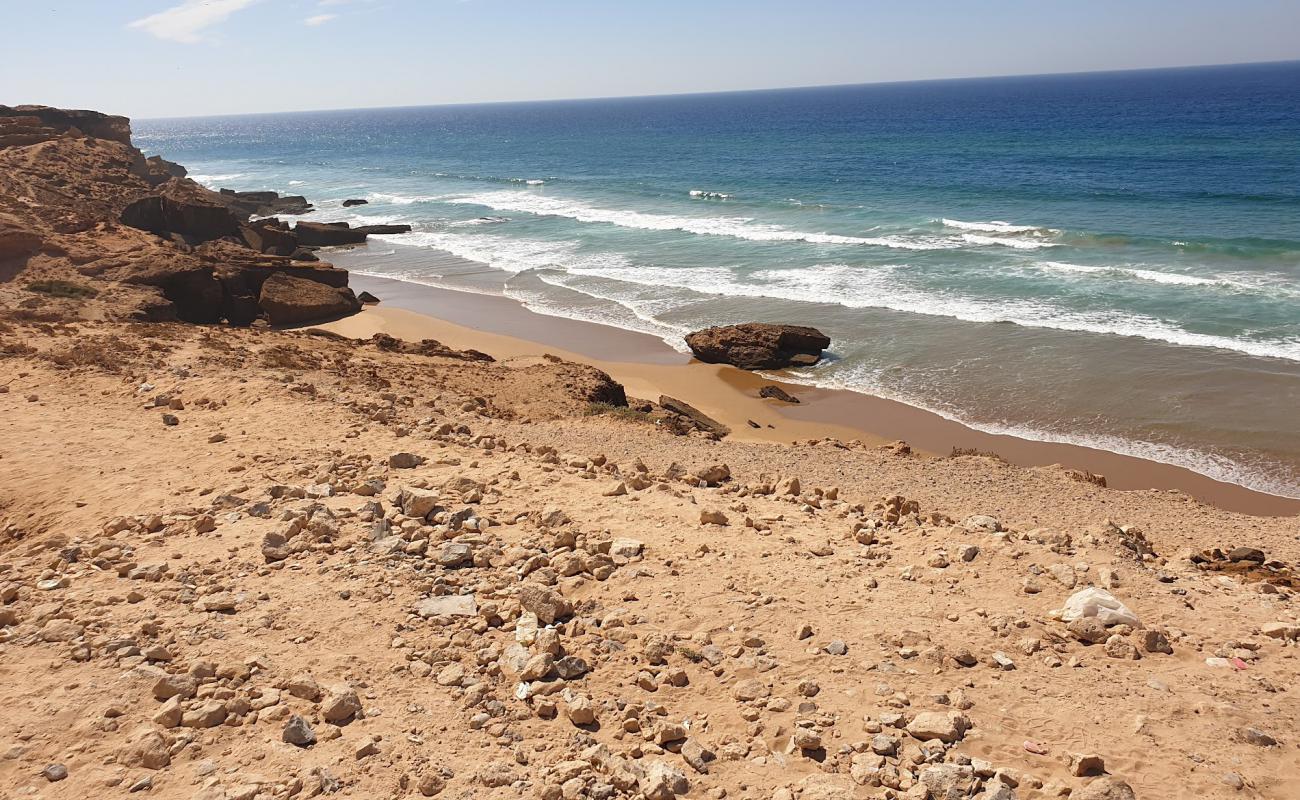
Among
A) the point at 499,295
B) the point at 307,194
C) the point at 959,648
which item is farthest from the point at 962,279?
the point at 307,194

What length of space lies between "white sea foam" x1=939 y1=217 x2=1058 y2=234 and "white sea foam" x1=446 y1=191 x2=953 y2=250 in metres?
3.35

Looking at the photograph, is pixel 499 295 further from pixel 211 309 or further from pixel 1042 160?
pixel 1042 160

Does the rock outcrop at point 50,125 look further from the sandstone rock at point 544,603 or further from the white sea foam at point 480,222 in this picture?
the sandstone rock at point 544,603

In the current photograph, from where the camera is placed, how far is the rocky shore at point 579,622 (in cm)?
493

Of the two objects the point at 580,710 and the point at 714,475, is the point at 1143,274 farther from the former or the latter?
the point at 580,710

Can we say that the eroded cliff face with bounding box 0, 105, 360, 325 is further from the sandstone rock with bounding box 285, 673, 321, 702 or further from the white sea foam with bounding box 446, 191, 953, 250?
the white sea foam with bounding box 446, 191, 953, 250

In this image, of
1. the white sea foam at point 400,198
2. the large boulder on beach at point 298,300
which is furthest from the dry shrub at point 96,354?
the white sea foam at point 400,198

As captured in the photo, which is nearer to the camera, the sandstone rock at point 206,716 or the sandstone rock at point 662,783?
the sandstone rock at point 662,783

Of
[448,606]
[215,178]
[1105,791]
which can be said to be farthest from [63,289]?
[215,178]

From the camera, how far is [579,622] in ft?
20.6

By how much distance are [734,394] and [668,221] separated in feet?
82.9

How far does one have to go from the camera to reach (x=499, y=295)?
96.0 ft

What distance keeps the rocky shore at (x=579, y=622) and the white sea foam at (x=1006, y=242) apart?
22890 mm

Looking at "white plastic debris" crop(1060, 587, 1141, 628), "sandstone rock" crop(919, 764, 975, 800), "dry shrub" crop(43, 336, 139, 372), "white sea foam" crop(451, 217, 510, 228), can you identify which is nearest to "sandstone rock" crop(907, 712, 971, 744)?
"sandstone rock" crop(919, 764, 975, 800)
